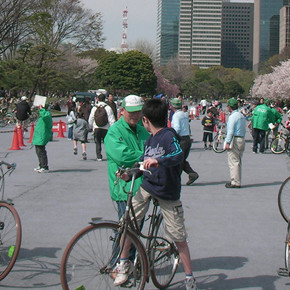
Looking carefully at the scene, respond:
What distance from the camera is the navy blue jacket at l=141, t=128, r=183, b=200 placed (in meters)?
4.48

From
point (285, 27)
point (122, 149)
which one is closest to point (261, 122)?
point (122, 149)

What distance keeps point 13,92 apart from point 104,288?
149ft

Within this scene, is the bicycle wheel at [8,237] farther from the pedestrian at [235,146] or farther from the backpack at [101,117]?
the backpack at [101,117]

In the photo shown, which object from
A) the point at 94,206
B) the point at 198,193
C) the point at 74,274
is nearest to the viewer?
the point at 74,274

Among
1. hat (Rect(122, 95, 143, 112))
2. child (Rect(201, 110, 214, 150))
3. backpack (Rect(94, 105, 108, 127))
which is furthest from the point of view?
child (Rect(201, 110, 214, 150))

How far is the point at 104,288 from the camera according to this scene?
4215 millimetres

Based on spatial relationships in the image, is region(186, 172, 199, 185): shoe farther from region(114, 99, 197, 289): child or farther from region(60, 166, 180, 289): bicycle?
region(60, 166, 180, 289): bicycle

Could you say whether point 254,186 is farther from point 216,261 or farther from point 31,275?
point 31,275

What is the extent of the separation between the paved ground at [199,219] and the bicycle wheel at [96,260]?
814mm

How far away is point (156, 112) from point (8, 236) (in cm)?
176

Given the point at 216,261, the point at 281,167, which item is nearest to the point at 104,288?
the point at 216,261

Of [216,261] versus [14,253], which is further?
[216,261]

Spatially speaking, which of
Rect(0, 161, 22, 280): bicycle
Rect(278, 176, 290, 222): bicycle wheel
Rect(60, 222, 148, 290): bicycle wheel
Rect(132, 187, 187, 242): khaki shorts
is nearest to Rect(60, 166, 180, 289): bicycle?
Rect(60, 222, 148, 290): bicycle wheel

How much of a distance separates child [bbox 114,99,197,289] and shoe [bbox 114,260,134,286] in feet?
1.61
